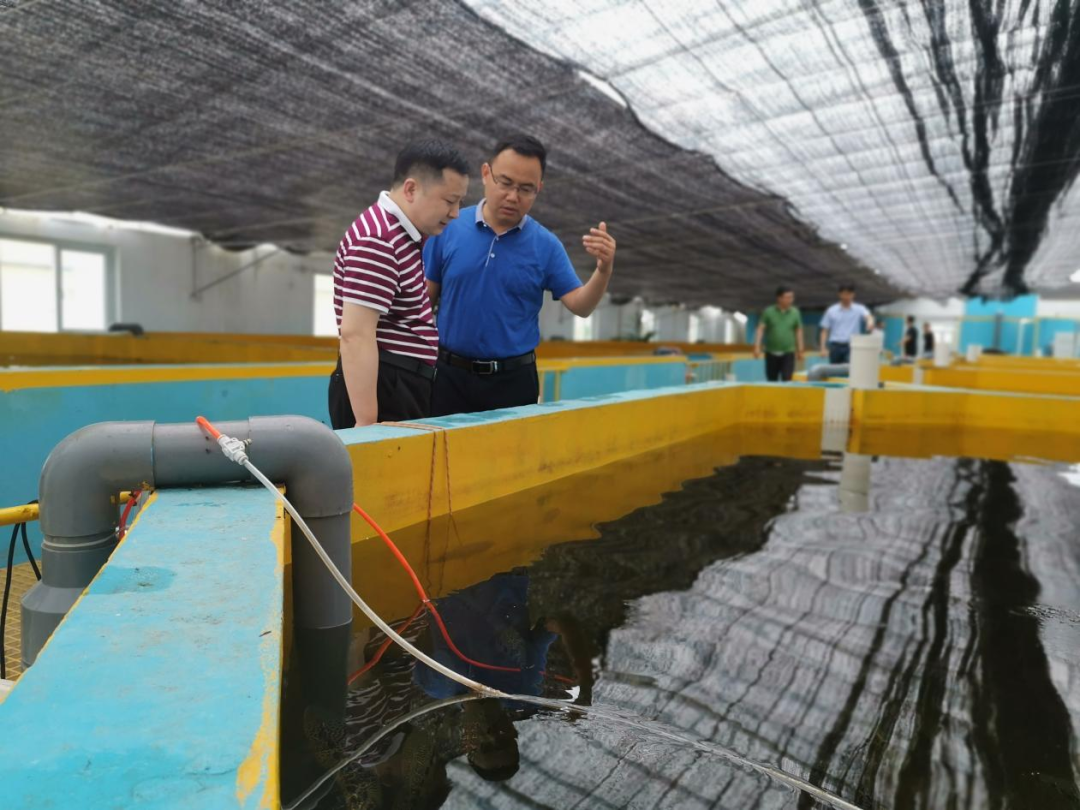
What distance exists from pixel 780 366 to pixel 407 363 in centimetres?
675

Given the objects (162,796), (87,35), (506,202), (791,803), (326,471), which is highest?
(87,35)

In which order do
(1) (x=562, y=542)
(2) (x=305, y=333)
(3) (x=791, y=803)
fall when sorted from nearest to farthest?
(3) (x=791, y=803)
(1) (x=562, y=542)
(2) (x=305, y=333)

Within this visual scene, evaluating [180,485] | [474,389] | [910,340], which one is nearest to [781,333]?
[474,389]

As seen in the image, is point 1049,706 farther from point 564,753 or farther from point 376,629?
point 376,629

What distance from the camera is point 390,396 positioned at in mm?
2572

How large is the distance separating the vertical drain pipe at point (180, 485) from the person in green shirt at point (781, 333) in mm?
6974

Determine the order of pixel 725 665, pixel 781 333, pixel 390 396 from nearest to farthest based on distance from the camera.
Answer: pixel 725 665 → pixel 390 396 → pixel 781 333

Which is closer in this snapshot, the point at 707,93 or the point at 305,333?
the point at 707,93

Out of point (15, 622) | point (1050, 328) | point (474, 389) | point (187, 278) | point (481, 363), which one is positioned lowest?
point (15, 622)

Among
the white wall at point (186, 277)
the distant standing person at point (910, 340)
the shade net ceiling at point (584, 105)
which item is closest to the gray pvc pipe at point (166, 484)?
the shade net ceiling at point (584, 105)

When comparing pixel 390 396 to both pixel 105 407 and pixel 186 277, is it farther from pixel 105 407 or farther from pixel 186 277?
pixel 186 277

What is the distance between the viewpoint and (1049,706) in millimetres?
1655

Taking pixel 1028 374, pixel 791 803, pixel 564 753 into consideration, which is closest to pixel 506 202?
pixel 564 753

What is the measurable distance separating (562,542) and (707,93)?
482cm
